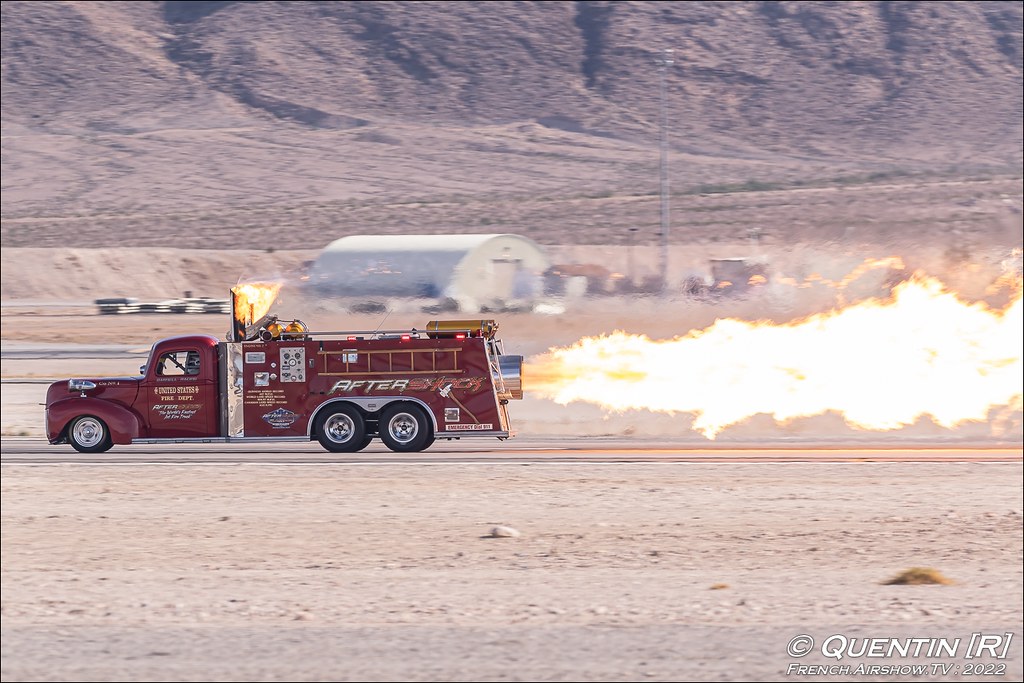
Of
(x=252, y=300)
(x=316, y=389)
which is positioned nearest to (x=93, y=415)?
(x=252, y=300)

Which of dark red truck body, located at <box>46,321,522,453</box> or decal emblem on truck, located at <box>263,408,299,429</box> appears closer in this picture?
dark red truck body, located at <box>46,321,522,453</box>

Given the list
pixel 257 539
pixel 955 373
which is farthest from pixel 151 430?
pixel 955 373

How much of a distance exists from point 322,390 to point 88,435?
4.25 metres

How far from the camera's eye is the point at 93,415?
940 inches

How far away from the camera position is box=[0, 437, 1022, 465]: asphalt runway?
24406 mm

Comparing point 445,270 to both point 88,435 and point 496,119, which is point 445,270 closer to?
point 88,435

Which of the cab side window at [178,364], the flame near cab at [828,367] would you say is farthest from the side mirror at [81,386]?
the flame near cab at [828,367]

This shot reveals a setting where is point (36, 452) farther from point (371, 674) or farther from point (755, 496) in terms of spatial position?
point (371, 674)

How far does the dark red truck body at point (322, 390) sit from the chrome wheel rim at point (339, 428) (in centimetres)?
2

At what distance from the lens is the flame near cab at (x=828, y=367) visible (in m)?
28.2

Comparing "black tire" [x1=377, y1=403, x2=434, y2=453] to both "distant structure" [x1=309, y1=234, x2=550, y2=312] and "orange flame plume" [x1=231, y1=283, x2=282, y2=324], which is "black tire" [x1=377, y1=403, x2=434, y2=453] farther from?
"distant structure" [x1=309, y1=234, x2=550, y2=312]

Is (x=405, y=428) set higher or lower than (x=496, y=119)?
lower

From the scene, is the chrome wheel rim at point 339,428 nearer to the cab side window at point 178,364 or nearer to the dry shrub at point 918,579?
the cab side window at point 178,364

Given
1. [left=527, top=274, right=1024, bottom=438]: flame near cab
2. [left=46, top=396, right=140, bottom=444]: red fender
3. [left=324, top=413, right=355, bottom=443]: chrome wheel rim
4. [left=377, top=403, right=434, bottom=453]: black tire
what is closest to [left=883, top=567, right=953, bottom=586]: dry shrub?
[left=377, top=403, right=434, bottom=453]: black tire
